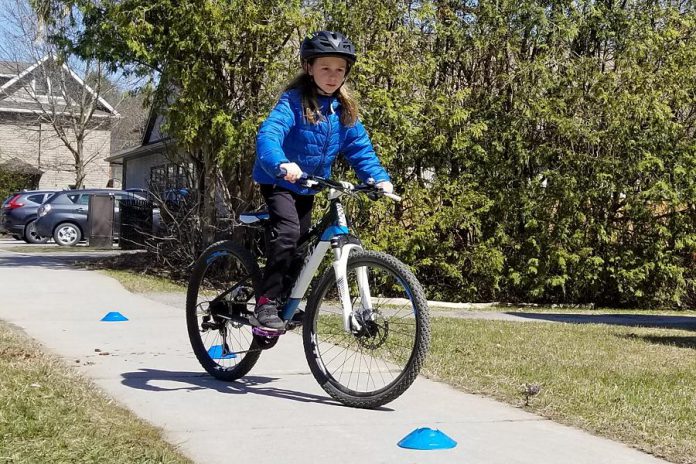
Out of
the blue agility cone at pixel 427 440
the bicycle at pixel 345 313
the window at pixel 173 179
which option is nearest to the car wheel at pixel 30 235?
the window at pixel 173 179

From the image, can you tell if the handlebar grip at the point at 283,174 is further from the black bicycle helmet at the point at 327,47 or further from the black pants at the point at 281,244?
the black bicycle helmet at the point at 327,47


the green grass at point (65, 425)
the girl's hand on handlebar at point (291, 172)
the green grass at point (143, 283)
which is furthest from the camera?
the green grass at point (143, 283)

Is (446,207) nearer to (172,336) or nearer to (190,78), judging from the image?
(190,78)

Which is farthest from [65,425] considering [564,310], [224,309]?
[564,310]

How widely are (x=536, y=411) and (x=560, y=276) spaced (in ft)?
29.1

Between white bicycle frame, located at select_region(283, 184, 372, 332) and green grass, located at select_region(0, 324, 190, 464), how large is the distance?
1.13m

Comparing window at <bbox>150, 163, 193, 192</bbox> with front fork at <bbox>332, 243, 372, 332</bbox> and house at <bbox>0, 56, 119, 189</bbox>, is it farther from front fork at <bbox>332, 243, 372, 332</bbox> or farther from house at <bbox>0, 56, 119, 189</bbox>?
house at <bbox>0, 56, 119, 189</bbox>

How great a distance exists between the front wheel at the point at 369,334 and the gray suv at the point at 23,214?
78.3 ft

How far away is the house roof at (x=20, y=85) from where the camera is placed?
4109 centimetres

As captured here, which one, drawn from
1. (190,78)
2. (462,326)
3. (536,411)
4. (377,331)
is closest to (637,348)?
(462,326)

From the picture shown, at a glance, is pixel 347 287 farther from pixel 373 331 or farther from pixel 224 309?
pixel 224 309

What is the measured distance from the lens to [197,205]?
46.7 feet

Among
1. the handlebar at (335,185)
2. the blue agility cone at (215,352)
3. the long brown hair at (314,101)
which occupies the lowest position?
the blue agility cone at (215,352)

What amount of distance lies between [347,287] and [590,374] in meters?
2.24
